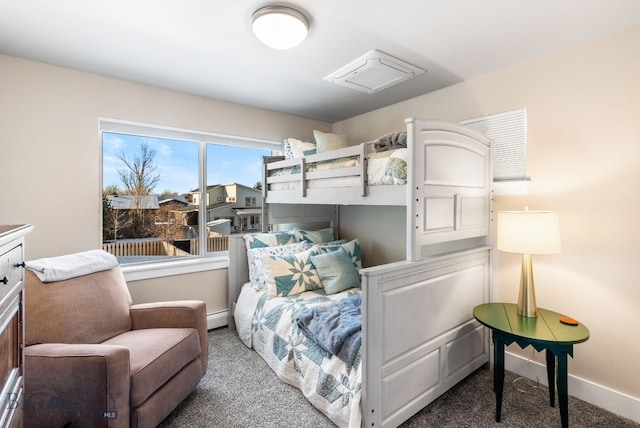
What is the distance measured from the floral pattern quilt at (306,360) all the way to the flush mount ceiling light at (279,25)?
172 centimetres

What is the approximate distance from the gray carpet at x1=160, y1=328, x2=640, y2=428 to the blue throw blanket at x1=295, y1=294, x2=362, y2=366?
42 cm

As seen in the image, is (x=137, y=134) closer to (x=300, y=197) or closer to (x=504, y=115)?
(x=300, y=197)

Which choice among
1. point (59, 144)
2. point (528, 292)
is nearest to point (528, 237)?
point (528, 292)

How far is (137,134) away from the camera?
2.62 meters

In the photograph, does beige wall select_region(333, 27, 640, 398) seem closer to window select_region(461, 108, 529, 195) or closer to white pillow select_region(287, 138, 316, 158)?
window select_region(461, 108, 529, 195)

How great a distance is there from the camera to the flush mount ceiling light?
1.56 meters

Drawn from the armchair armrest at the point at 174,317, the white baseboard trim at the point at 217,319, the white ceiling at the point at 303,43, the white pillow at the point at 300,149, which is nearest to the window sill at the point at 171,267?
the white baseboard trim at the point at 217,319

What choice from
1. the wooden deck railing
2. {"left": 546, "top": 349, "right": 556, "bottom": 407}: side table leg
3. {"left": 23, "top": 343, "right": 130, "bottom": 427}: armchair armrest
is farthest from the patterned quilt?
{"left": 23, "top": 343, "right": 130, "bottom": 427}: armchair armrest

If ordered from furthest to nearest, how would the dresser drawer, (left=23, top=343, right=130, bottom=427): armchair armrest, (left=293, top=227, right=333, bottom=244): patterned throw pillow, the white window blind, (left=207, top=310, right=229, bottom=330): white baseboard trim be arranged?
(left=293, top=227, right=333, bottom=244): patterned throw pillow
(left=207, top=310, right=229, bottom=330): white baseboard trim
the white window blind
(left=23, top=343, right=130, bottom=427): armchair armrest
the dresser drawer

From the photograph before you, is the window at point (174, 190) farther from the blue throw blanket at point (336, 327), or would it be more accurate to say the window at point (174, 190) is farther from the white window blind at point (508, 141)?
the white window blind at point (508, 141)

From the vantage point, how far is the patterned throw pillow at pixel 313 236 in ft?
10.3

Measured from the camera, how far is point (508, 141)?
7.44 ft

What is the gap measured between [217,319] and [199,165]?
1.54m

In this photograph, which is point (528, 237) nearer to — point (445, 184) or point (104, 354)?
point (445, 184)
